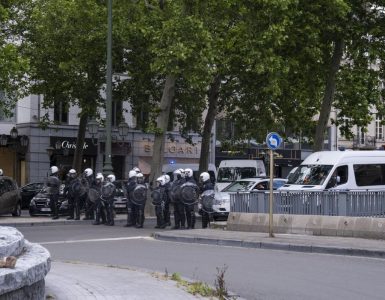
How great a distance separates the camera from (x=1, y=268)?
5836mm

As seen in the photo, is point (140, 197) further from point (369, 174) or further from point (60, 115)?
point (60, 115)

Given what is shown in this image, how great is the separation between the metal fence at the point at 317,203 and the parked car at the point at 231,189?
4.65 meters

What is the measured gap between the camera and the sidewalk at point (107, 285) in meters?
9.09

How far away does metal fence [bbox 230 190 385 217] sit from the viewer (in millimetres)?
18172

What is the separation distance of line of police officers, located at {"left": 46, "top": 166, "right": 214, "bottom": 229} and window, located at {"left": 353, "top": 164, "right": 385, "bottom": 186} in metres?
4.88

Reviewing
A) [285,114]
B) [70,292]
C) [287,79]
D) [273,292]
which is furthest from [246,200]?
[285,114]

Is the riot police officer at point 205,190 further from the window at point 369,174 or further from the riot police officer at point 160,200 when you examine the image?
the window at point 369,174

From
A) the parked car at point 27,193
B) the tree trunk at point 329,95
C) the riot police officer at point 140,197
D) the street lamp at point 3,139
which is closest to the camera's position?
the riot police officer at point 140,197

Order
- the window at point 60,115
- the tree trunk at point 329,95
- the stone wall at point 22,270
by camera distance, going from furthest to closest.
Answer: the window at point 60,115, the tree trunk at point 329,95, the stone wall at point 22,270

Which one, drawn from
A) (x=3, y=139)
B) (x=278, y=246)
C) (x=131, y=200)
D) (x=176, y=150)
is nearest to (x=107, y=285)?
(x=278, y=246)

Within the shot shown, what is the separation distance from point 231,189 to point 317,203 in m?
9.32

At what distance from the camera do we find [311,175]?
77.7 feet

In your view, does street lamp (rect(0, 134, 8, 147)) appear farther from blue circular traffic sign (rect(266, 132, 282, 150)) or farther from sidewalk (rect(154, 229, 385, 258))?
blue circular traffic sign (rect(266, 132, 282, 150))

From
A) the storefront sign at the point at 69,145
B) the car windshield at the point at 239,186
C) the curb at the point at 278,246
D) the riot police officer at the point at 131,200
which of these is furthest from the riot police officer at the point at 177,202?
the storefront sign at the point at 69,145
